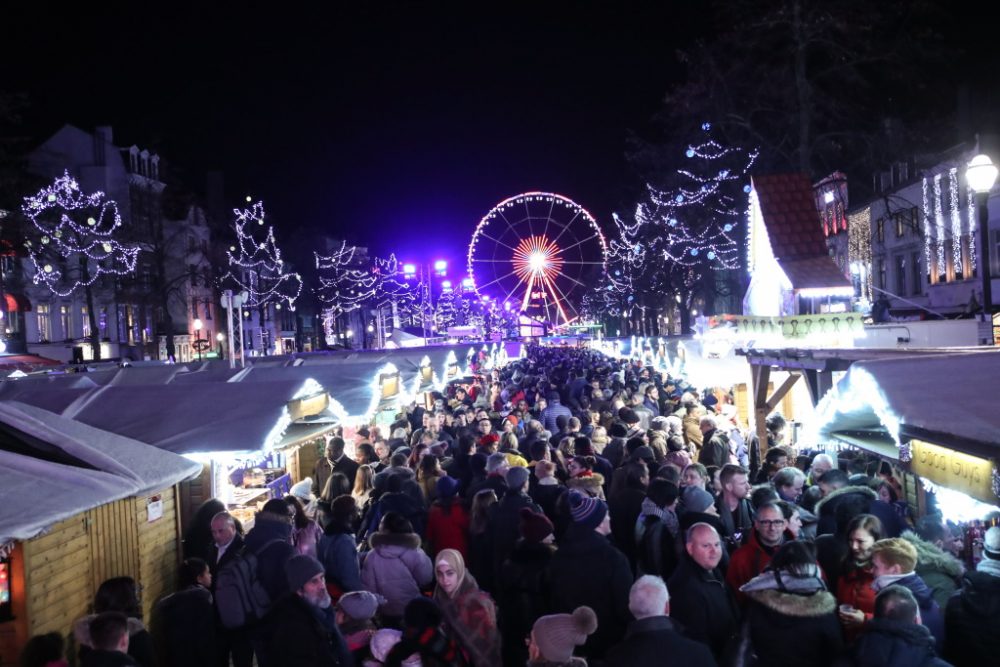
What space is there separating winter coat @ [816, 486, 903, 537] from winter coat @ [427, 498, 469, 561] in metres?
2.88

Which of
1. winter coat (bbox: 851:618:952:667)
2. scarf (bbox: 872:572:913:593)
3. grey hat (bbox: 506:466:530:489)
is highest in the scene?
grey hat (bbox: 506:466:530:489)

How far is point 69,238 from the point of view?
41.5 metres

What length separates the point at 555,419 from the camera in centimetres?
1472

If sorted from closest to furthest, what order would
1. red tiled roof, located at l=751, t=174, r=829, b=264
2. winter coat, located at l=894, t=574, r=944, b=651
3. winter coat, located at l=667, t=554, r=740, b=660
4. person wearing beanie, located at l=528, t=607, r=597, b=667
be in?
person wearing beanie, located at l=528, t=607, r=597, b=667 < winter coat, located at l=894, t=574, r=944, b=651 < winter coat, located at l=667, t=554, r=740, b=660 < red tiled roof, located at l=751, t=174, r=829, b=264

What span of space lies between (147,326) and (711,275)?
33285 millimetres

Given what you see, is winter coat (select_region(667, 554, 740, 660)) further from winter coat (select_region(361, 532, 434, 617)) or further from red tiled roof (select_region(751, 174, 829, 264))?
red tiled roof (select_region(751, 174, 829, 264))

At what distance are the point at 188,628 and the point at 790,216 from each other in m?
15.6

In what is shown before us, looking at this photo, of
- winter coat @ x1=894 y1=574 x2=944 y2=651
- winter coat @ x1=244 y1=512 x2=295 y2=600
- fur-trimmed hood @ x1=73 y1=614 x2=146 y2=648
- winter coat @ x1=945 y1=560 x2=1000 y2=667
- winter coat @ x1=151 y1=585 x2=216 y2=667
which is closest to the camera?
winter coat @ x1=945 y1=560 x2=1000 y2=667

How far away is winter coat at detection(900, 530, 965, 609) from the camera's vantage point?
17.6 ft

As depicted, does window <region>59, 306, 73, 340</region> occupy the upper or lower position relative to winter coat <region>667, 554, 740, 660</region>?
upper

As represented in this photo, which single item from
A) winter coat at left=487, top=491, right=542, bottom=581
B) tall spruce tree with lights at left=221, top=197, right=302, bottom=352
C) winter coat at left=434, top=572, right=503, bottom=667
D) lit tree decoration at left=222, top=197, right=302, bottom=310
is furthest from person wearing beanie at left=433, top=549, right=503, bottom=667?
lit tree decoration at left=222, top=197, right=302, bottom=310

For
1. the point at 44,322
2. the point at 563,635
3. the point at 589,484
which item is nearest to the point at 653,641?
the point at 563,635

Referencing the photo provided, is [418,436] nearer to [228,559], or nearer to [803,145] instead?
[228,559]

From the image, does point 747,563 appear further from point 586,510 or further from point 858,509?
point 858,509
